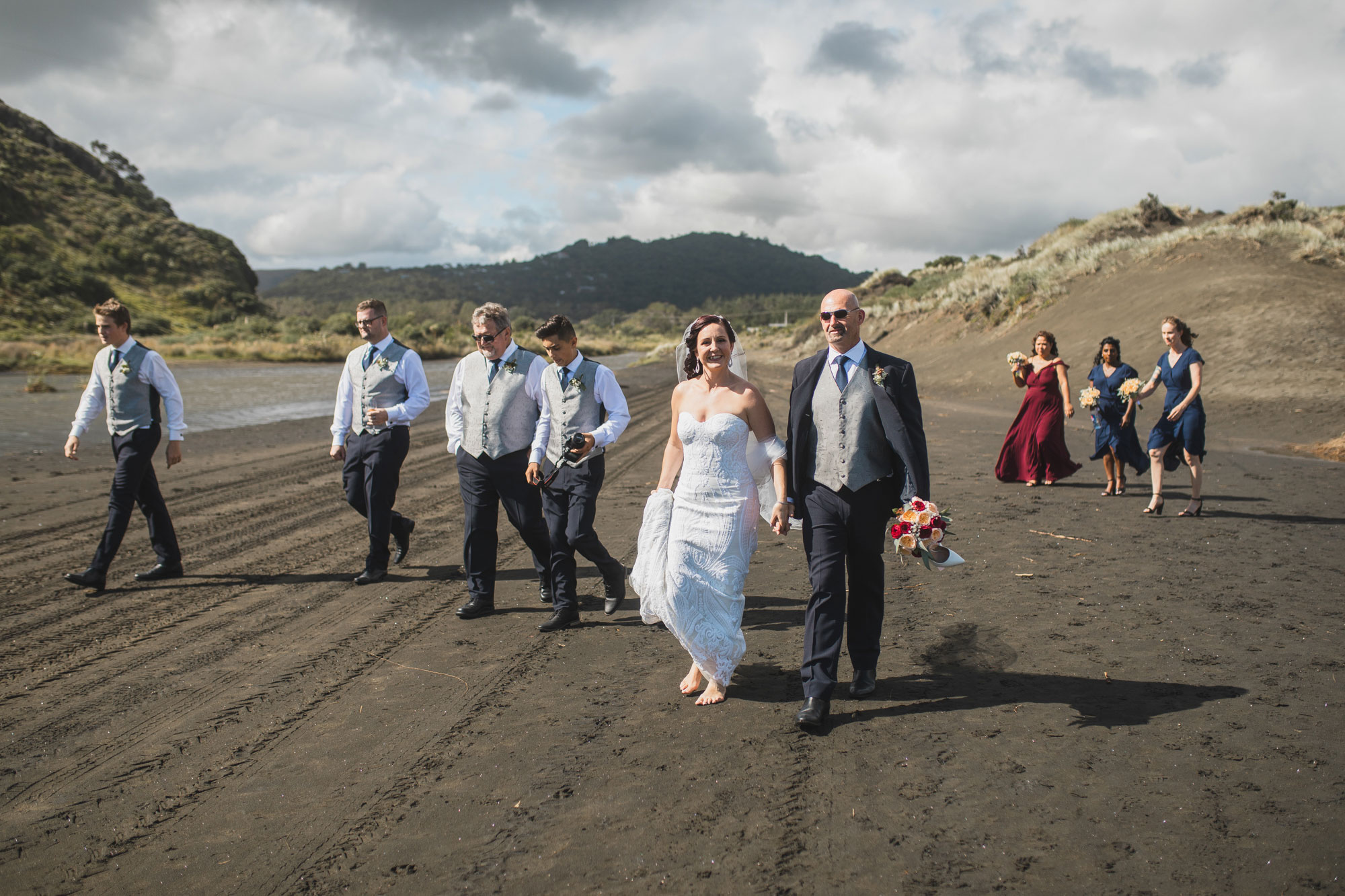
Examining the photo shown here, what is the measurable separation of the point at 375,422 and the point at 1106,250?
37.0 meters

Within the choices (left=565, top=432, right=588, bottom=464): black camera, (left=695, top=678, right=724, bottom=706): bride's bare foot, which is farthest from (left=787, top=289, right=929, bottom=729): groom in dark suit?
(left=565, top=432, right=588, bottom=464): black camera

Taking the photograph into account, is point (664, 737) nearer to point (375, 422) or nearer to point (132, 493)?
point (375, 422)

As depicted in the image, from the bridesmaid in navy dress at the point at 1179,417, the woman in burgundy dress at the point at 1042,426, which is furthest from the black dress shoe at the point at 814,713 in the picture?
the woman in burgundy dress at the point at 1042,426

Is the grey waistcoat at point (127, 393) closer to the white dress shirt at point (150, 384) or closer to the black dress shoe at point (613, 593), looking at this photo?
the white dress shirt at point (150, 384)

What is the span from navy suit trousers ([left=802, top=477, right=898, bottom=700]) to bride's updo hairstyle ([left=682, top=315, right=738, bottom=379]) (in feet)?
3.07

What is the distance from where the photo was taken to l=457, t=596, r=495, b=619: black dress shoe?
6113mm

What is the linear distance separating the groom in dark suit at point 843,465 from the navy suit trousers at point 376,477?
12.0 feet

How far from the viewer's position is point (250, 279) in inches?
4218

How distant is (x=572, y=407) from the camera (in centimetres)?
582

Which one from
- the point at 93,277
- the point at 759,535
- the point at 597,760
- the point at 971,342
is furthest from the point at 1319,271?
the point at 93,277

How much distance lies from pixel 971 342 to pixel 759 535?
28.4 m

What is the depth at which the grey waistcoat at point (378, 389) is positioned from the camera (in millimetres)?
6820

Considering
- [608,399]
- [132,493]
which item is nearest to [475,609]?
[608,399]

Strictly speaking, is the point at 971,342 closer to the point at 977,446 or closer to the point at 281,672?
the point at 977,446
